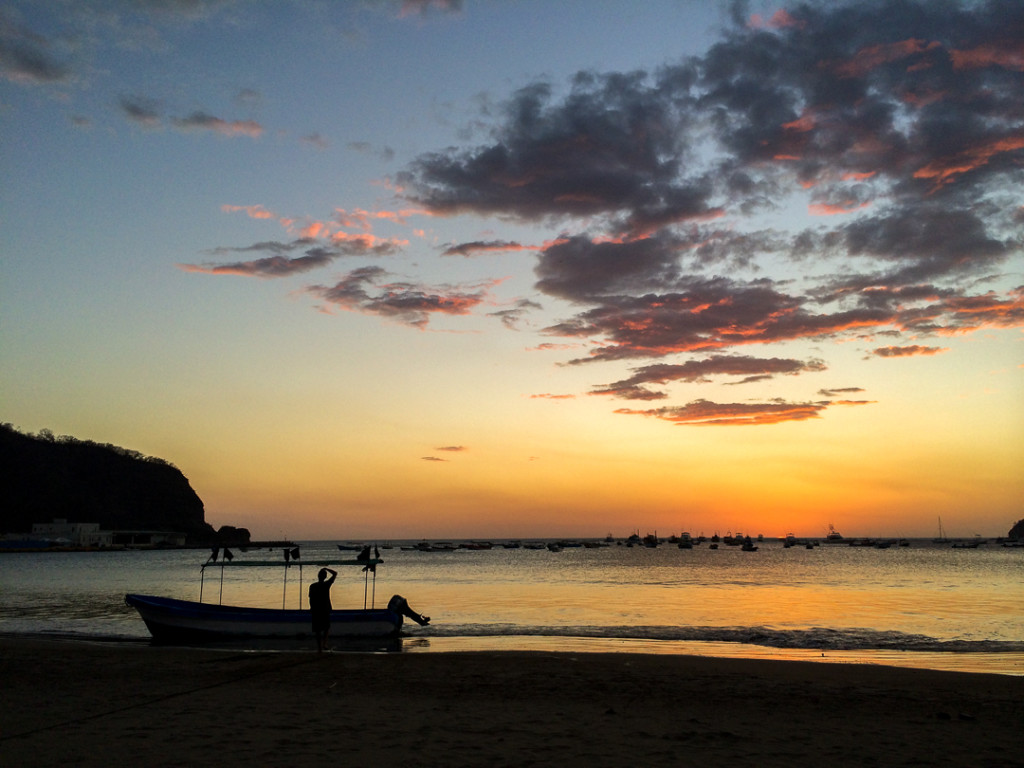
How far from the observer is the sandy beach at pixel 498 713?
925cm

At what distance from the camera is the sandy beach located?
925 centimetres

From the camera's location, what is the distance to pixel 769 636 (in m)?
27.8

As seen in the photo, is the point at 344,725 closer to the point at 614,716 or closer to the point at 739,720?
the point at 614,716

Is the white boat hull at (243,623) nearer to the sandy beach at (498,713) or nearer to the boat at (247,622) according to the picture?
the boat at (247,622)

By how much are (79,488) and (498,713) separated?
20586 centimetres

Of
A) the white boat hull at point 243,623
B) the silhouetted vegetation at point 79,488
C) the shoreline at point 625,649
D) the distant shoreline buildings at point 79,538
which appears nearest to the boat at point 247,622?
the white boat hull at point 243,623

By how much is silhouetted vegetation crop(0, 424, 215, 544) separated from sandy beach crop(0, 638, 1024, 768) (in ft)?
604

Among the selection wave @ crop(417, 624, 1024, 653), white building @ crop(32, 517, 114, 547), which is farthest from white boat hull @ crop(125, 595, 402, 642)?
white building @ crop(32, 517, 114, 547)

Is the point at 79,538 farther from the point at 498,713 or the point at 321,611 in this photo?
the point at 498,713

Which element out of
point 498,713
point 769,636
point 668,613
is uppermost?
point 498,713

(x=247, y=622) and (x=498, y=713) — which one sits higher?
(x=498, y=713)

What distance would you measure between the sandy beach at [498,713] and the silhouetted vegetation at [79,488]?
184m

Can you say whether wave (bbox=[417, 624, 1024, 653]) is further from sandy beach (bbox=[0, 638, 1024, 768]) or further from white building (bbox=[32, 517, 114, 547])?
white building (bbox=[32, 517, 114, 547])

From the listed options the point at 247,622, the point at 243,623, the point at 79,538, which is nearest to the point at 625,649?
the point at 247,622
